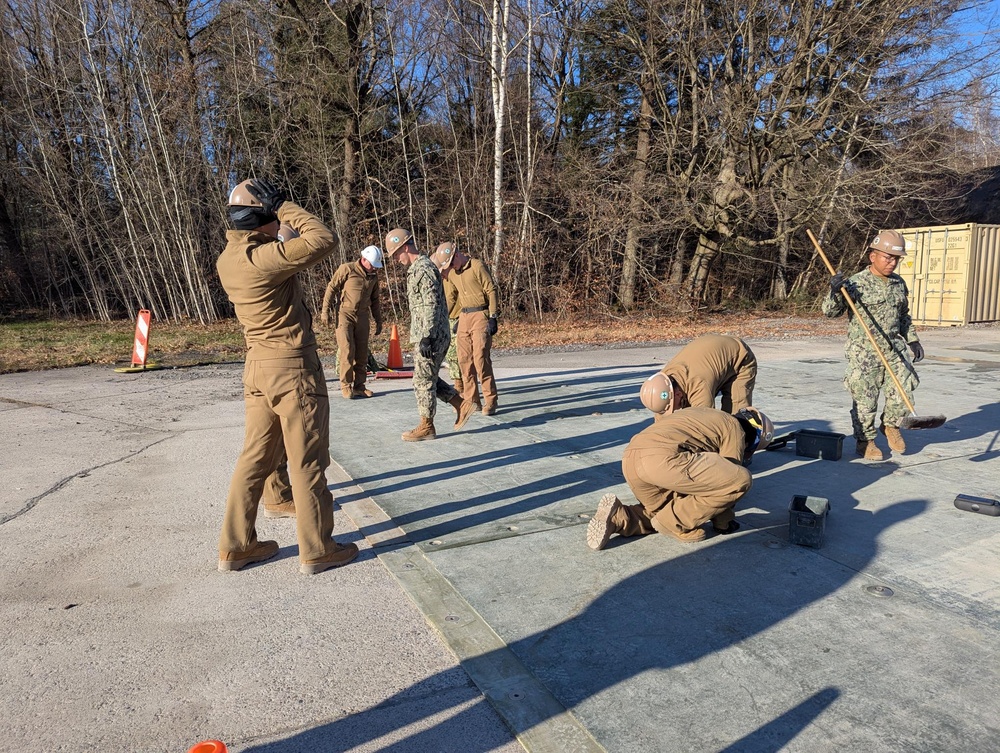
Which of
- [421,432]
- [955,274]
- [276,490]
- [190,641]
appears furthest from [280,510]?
[955,274]

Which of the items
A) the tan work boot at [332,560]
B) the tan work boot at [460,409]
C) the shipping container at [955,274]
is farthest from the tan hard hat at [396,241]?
the shipping container at [955,274]

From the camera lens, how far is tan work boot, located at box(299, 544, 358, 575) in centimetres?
398

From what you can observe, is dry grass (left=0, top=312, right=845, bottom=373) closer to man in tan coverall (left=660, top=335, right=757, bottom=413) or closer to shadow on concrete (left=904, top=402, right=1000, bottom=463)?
shadow on concrete (left=904, top=402, right=1000, bottom=463)

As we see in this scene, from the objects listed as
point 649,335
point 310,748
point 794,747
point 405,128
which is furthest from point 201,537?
point 405,128

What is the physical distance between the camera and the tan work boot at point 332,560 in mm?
3984

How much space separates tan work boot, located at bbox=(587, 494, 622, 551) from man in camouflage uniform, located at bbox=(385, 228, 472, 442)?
298 cm

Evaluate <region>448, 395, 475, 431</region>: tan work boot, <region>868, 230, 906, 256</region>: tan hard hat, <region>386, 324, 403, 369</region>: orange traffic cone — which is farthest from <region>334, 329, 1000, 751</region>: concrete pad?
<region>386, 324, 403, 369</region>: orange traffic cone

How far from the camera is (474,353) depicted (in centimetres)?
775

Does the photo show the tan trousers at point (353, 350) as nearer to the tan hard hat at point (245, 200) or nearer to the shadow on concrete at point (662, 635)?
the tan hard hat at point (245, 200)

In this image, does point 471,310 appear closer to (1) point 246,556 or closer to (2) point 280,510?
(2) point 280,510

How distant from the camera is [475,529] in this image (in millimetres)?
4598

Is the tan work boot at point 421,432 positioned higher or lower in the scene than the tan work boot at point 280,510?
higher

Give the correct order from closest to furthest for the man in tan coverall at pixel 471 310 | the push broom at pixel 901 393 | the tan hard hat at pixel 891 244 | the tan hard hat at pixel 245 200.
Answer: the tan hard hat at pixel 245 200 → the push broom at pixel 901 393 → the tan hard hat at pixel 891 244 → the man in tan coverall at pixel 471 310

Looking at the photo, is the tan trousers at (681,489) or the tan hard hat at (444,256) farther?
the tan hard hat at (444,256)
